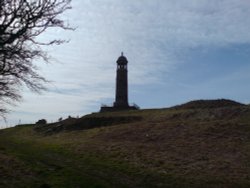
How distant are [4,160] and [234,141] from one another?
13066mm

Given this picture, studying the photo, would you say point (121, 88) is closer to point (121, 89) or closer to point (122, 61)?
point (121, 89)

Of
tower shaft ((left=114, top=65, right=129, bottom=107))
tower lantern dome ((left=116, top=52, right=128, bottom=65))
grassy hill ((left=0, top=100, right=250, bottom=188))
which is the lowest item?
grassy hill ((left=0, top=100, right=250, bottom=188))

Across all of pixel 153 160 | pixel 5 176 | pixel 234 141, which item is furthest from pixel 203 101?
pixel 5 176

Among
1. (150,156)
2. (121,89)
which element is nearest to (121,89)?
(121,89)

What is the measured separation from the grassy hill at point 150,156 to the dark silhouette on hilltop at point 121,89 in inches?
968

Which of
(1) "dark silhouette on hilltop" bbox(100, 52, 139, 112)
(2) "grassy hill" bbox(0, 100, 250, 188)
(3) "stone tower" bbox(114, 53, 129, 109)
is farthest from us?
(3) "stone tower" bbox(114, 53, 129, 109)

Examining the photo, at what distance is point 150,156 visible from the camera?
88.6ft

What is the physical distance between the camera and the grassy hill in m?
21.2

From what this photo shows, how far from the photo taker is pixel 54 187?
1894cm

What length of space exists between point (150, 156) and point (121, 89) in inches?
1590

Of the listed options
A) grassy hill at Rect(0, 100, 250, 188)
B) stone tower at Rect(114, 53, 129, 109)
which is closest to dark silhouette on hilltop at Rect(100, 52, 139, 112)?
stone tower at Rect(114, 53, 129, 109)

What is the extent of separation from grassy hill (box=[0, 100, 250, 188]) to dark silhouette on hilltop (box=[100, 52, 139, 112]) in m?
24.6

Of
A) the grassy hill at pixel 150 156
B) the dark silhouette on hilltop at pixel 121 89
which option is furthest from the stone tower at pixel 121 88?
the grassy hill at pixel 150 156

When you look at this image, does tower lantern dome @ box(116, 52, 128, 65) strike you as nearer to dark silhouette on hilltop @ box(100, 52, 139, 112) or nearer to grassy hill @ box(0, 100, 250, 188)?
Result: dark silhouette on hilltop @ box(100, 52, 139, 112)
